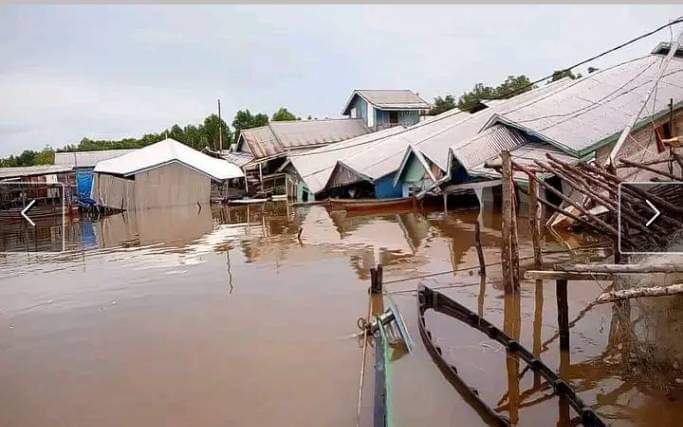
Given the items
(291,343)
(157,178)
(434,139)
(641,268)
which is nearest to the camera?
(641,268)

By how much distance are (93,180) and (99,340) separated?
29.2 metres

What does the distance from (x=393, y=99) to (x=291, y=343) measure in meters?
36.6

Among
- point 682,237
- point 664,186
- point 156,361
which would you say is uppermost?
point 664,186

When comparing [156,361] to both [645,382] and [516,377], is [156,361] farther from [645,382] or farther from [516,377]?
[645,382]

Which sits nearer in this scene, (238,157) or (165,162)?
(165,162)

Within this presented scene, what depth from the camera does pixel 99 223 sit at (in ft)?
95.9

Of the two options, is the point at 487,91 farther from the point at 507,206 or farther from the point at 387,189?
the point at 507,206

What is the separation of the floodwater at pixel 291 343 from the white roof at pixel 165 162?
16106 millimetres

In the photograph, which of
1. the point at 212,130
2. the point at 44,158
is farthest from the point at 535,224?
the point at 44,158

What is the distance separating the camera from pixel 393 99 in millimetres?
42969

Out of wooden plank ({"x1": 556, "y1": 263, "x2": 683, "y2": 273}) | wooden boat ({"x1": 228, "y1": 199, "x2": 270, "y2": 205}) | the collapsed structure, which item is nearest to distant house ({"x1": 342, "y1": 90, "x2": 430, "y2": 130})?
the collapsed structure

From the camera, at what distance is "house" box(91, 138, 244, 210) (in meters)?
32.9

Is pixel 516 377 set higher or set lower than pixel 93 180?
lower

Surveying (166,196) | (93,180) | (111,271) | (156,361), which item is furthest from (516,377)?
(93,180)
